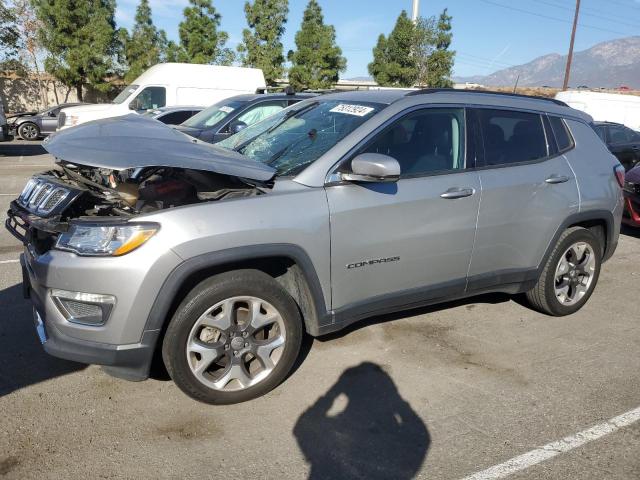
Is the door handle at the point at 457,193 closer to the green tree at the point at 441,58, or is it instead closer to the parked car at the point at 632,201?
the parked car at the point at 632,201

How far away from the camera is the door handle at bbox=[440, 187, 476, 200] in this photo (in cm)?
362

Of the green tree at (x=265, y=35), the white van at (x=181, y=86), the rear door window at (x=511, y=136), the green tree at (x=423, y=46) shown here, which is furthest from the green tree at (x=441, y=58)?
the rear door window at (x=511, y=136)

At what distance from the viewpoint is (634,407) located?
10.8 ft

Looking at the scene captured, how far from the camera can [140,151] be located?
9.73 feet

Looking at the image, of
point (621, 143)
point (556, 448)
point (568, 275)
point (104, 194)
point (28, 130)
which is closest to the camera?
point (556, 448)

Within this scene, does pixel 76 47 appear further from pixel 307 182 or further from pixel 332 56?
pixel 307 182

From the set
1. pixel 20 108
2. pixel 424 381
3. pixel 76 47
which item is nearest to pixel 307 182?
pixel 424 381

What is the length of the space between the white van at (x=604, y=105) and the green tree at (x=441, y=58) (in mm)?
12656

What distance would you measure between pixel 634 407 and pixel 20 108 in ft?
115

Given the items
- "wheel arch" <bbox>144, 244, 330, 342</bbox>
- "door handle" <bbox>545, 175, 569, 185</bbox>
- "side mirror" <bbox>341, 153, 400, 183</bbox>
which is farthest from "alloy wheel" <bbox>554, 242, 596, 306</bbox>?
"wheel arch" <bbox>144, 244, 330, 342</bbox>

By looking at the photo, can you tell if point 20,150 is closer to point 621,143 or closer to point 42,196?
point 42,196

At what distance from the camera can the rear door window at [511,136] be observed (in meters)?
3.94

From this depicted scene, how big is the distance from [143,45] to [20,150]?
17.9 m

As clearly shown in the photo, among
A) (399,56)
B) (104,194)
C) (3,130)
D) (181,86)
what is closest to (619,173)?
(104,194)
